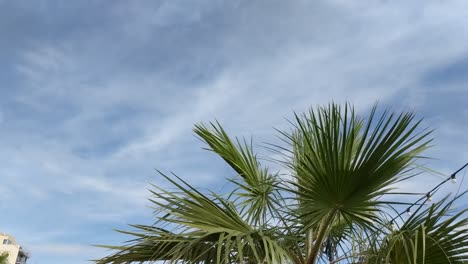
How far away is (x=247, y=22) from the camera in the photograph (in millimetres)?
5090

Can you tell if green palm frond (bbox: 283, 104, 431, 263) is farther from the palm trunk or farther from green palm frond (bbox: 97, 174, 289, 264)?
green palm frond (bbox: 97, 174, 289, 264)

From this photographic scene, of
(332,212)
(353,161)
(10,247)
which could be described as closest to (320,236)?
(332,212)

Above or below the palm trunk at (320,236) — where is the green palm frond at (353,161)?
above

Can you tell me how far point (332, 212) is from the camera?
225cm

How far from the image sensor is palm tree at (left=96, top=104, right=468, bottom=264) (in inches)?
82.6

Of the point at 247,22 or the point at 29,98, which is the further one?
the point at 29,98

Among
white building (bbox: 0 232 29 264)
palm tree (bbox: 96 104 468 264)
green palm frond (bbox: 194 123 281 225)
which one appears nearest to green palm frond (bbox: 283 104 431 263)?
palm tree (bbox: 96 104 468 264)

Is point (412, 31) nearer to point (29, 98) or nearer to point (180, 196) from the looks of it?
point (180, 196)

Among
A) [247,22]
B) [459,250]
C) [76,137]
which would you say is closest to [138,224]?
[459,250]

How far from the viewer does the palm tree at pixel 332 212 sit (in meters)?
2.10

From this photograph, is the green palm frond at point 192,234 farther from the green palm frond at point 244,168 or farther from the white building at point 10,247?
the white building at point 10,247

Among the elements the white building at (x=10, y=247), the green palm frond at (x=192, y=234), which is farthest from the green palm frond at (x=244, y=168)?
the white building at (x=10, y=247)

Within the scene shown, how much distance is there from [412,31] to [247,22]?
1.94m

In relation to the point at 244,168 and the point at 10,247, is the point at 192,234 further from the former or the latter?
the point at 10,247
